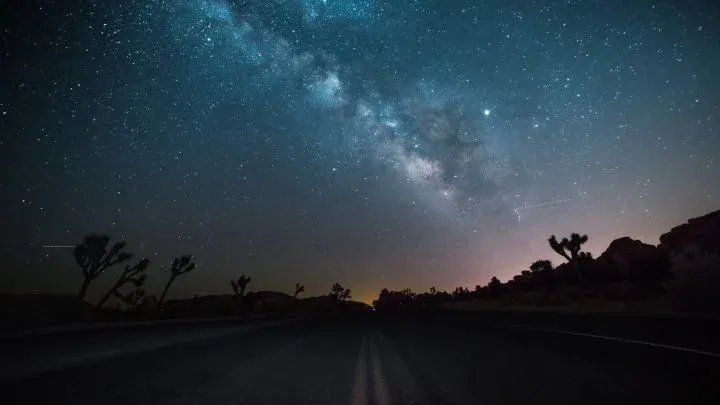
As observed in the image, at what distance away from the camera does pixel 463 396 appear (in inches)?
227

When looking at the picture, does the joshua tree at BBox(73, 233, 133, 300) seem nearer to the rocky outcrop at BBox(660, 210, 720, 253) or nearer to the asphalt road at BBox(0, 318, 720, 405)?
the asphalt road at BBox(0, 318, 720, 405)

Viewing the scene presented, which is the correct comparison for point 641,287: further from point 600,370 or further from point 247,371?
point 247,371

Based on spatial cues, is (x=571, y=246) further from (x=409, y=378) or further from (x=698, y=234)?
(x=409, y=378)

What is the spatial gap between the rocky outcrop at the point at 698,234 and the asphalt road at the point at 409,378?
48.0 metres

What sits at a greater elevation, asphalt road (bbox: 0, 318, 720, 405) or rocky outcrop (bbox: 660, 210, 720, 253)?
rocky outcrop (bbox: 660, 210, 720, 253)

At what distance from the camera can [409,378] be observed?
745 centimetres

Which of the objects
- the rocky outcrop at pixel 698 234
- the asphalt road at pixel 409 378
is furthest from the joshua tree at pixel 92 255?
the rocky outcrop at pixel 698 234

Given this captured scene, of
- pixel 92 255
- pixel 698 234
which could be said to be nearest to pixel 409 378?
pixel 92 255

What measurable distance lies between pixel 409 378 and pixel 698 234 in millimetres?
61179

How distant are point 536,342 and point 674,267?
14314mm

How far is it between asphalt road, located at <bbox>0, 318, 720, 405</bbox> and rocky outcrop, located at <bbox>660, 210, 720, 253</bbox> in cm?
4801

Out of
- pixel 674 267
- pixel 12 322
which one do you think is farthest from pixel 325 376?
pixel 674 267

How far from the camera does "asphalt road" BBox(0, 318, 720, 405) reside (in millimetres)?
5484

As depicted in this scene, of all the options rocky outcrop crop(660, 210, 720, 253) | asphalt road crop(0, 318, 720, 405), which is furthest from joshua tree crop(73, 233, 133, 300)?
rocky outcrop crop(660, 210, 720, 253)
